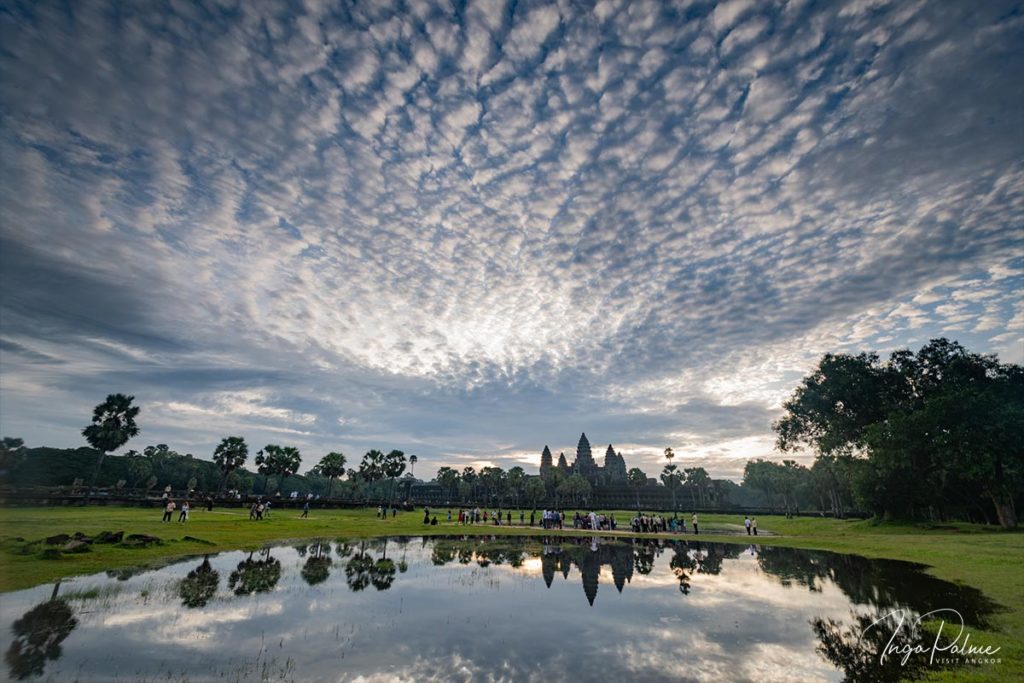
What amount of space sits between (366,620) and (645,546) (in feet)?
91.0

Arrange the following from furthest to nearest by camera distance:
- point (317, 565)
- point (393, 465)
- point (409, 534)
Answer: point (393, 465) < point (409, 534) < point (317, 565)

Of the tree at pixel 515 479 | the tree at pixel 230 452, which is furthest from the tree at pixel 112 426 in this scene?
the tree at pixel 515 479

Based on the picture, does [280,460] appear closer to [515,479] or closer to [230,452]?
[230,452]

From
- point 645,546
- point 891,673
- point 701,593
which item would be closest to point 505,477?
point 645,546

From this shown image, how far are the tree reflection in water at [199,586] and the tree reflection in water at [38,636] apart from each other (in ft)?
10.1

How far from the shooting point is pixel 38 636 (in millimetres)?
11203

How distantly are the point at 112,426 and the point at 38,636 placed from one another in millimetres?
76813

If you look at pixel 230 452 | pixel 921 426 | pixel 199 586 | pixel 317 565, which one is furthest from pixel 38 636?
pixel 230 452

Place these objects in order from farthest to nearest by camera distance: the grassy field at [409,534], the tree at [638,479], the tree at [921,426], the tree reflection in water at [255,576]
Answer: the tree at [638,479] < the tree at [921,426] < the tree reflection in water at [255,576] < the grassy field at [409,534]

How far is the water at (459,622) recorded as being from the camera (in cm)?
1038

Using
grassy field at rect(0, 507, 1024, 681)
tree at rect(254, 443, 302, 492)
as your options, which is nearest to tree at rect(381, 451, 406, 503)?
tree at rect(254, 443, 302, 492)

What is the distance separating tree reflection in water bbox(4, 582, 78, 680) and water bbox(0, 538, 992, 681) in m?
0.05

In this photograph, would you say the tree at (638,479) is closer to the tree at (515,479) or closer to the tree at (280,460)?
the tree at (515,479)

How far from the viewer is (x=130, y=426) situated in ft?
230
